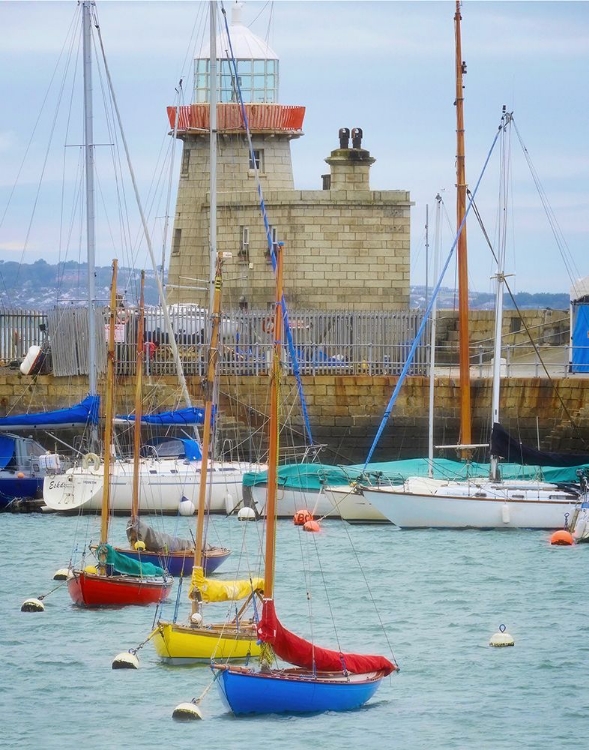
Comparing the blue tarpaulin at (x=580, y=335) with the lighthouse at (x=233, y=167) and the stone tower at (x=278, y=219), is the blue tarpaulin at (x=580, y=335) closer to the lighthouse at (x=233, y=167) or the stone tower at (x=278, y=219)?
the stone tower at (x=278, y=219)

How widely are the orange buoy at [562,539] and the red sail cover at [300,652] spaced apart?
1244 cm

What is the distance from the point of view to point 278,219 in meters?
46.8

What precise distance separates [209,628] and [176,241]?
27.4 m

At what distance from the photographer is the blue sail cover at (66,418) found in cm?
3594

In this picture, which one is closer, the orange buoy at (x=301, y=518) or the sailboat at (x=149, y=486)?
the orange buoy at (x=301, y=518)

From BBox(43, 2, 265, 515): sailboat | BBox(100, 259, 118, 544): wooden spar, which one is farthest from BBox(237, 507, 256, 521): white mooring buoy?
BBox(100, 259, 118, 544): wooden spar

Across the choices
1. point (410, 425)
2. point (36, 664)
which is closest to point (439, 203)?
point (410, 425)

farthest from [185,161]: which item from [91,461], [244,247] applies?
[91,461]

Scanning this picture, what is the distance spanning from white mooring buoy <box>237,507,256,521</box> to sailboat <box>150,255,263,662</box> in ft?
38.0

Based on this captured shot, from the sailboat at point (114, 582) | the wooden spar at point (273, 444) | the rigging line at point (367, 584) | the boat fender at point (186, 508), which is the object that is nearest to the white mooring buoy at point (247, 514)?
the boat fender at point (186, 508)

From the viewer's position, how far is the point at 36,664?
22281 mm

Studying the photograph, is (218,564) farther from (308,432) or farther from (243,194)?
(243,194)

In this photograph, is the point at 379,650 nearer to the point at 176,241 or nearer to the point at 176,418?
the point at 176,418

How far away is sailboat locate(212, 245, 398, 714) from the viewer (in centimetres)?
1902
